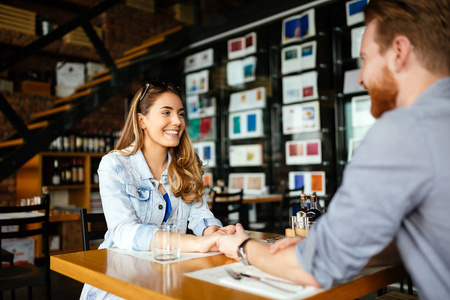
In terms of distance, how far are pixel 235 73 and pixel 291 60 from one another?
1.03 metres

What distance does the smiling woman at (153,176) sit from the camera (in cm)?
158

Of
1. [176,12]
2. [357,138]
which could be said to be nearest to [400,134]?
[357,138]

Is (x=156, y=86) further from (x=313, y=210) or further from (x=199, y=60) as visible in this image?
(x=199, y=60)

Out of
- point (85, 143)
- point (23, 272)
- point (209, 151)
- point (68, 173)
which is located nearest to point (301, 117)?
point (209, 151)

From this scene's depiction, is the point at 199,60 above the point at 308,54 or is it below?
above

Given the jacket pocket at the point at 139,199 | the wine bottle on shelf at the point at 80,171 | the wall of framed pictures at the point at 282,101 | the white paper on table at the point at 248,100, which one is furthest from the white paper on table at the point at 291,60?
the jacket pocket at the point at 139,199

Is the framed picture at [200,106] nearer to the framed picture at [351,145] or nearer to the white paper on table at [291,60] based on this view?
the white paper on table at [291,60]

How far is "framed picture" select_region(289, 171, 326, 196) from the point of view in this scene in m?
4.79

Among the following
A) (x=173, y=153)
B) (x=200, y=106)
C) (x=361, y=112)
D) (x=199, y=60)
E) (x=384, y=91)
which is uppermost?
(x=199, y=60)

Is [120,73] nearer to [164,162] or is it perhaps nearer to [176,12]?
[176,12]

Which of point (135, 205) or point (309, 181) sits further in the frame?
point (309, 181)

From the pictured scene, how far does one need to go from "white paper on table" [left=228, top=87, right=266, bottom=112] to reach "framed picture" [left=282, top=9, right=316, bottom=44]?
0.78 m

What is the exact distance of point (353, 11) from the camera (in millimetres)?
4496

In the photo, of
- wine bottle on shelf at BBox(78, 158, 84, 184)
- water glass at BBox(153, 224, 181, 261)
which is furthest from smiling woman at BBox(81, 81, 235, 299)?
wine bottle on shelf at BBox(78, 158, 84, 184)
